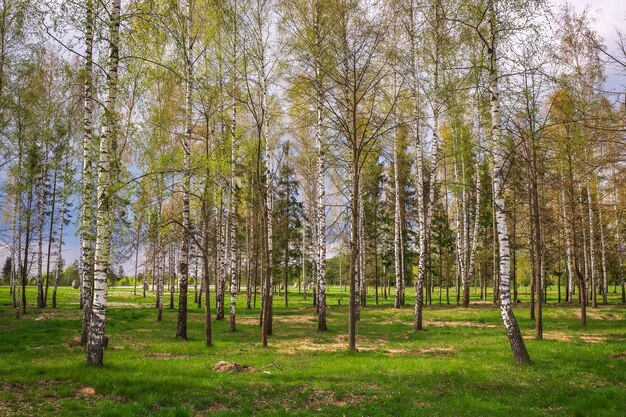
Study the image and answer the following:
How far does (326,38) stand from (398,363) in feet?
40.5

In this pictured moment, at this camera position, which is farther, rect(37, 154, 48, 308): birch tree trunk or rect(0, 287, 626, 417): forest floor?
rect(37, 154, 48, 308): birch tree trunk

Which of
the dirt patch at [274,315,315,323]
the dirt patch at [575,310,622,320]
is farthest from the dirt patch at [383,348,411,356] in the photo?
the dirt patch at [575,310,622,320]

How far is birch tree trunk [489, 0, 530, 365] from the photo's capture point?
10.2 metres

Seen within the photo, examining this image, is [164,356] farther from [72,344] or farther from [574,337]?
[574,337]

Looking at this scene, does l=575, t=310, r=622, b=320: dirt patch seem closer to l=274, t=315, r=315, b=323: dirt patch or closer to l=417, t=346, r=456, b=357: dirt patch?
l=417, t=346, r=456, b=357: dirt patch

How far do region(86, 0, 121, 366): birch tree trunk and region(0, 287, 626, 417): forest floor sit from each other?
762 mm

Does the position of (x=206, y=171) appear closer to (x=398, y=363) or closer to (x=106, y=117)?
(x=106, y=117)

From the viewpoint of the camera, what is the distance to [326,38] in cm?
1577

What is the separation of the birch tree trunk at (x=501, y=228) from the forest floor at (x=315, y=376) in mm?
605

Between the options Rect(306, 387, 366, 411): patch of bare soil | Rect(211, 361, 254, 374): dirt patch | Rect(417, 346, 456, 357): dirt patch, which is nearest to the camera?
Rect(306, 387, 366, 411): patch of bare soil

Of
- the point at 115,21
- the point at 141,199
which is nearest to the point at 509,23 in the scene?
the point at 115,21

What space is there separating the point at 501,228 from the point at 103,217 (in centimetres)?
998

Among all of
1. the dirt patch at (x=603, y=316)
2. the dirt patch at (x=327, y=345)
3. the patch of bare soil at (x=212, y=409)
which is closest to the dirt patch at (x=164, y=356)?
the dirt patch at (x=327, y=345)

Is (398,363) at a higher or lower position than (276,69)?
lower
